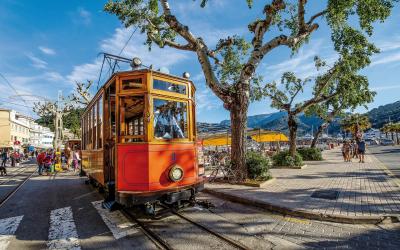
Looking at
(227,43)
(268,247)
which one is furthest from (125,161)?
(227,43)

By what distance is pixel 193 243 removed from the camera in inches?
188

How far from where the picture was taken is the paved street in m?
4.71

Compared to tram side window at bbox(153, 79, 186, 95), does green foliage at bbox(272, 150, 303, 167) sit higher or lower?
lower

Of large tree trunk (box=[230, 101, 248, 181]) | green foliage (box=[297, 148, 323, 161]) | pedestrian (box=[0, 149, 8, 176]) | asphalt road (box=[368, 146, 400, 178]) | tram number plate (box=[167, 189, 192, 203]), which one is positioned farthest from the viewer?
green foliage (box=[297, 148, 323, 161])

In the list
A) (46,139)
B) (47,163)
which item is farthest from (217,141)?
(46,139)

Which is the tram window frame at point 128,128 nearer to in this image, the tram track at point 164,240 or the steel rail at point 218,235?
the tram track at point 164,240

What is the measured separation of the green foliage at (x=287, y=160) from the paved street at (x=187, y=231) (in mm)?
9958

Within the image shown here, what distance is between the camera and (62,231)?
5.65 m

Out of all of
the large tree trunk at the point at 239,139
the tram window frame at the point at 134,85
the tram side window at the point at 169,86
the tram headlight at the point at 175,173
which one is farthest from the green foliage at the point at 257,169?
the tram window frame at the point at 134,85

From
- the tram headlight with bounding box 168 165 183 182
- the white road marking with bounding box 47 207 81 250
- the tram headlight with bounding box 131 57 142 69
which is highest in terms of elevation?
the tram headlight with bounding box 131 57 142 69

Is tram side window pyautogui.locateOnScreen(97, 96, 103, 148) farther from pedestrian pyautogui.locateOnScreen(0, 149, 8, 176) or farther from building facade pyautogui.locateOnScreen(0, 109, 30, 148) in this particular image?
building facade pyautogui.locateOnScreen(0, 109, 30, 148)

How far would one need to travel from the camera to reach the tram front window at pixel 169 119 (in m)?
6.15

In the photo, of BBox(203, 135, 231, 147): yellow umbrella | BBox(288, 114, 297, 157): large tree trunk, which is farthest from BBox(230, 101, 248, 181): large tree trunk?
BBox(288, 114, 297, 157): large tree trunk

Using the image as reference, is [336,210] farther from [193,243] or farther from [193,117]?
[193,117]
